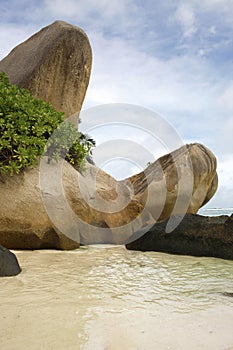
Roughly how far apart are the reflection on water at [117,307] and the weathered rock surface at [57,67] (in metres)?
4.95

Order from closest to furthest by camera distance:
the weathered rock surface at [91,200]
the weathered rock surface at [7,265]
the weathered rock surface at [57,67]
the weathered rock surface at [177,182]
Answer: the weathered rock surface at [7,265]
the weathered rock surface at [91,200]
the weathered rock surface at [57,67]
the weathered rock surface at [177,182]

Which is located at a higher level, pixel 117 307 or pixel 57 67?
pixel 57 67

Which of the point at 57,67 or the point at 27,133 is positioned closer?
the point at 27,133

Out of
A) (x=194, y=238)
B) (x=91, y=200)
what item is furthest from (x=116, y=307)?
(x=91, y=200)

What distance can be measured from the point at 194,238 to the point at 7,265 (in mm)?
3080

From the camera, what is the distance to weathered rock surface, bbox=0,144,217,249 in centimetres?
534

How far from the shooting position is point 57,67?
7977 millimetres

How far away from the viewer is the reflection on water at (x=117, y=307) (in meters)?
1.75

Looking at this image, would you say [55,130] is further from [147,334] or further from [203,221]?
[147,334]

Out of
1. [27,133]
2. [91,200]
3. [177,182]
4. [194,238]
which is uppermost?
[27,133]

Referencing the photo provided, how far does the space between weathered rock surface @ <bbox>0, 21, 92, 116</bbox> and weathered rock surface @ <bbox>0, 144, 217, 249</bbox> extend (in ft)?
7.02

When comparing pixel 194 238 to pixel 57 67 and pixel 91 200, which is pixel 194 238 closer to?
pixel 91 200

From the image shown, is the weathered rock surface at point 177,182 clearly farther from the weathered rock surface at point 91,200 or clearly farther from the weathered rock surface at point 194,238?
the weathered rock surface at point 194,238

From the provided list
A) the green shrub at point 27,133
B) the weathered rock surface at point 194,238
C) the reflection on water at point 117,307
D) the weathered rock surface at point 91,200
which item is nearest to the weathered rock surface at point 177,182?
the weathered rock surface at point 91,200
